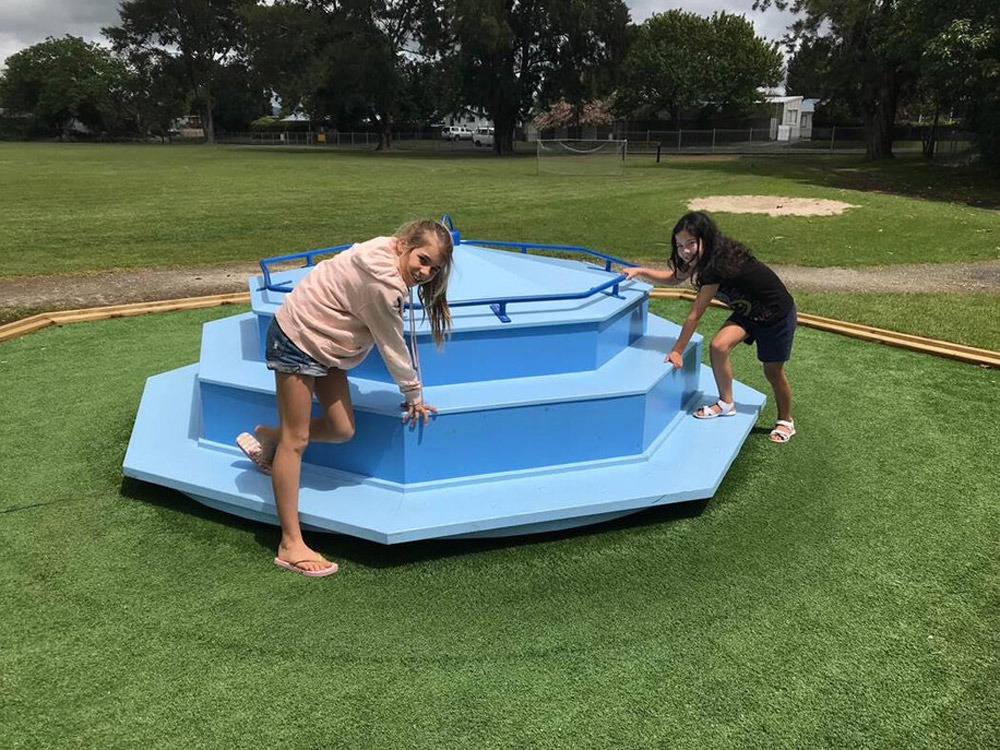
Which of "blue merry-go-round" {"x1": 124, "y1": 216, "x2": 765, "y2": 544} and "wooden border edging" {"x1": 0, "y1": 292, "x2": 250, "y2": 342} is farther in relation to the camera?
"wooden border edging" {"x1": 0, "y1": 292, "x2": 250, "y2": 342}

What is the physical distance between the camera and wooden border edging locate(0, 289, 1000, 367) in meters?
6.19

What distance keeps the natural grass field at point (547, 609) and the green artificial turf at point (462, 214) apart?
6.99 m

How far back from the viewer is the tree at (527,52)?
139ft

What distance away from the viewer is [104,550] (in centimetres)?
327

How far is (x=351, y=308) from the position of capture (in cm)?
285

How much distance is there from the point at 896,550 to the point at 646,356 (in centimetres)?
161

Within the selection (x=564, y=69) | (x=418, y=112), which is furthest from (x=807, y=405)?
(x=418, y=112)

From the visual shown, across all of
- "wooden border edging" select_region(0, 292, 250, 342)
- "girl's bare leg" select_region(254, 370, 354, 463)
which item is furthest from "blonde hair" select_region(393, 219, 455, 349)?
"wooden border edging" select_region(0, 292, 250, 342)

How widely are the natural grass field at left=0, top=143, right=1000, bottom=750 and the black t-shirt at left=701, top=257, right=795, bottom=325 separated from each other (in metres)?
0.83

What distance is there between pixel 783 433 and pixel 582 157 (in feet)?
88.5

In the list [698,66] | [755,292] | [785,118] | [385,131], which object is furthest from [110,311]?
[785,118]

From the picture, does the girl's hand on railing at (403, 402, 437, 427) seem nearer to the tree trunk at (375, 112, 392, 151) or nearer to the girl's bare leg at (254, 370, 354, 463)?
the girl's bare leg at (254, 370, 354, 463)

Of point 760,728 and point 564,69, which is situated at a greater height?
point 564,69

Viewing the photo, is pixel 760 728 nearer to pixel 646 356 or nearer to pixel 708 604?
pixel 708 604
